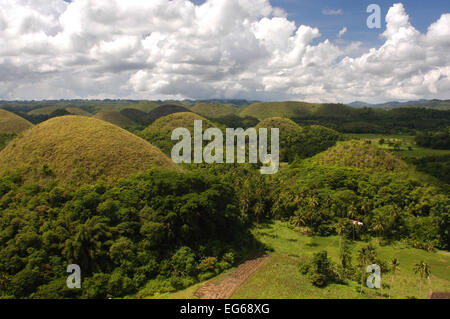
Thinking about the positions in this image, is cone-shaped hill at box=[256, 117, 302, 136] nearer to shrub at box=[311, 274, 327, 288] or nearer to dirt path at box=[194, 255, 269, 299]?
dirt path at box=[194, 255, 269, 299]

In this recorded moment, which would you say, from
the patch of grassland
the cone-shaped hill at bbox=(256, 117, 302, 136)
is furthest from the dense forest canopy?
the cone-shaped hill at bbox=(256, 117, 302, 136)

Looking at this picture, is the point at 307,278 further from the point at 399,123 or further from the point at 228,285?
the point at 399,123

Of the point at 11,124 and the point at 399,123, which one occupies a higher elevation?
the point at 399,123

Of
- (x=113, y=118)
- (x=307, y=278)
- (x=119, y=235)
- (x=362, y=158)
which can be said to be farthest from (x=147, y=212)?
(x=113, y=118)

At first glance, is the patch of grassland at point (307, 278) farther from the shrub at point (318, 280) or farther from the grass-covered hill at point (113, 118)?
the grass-covered hill at point (113, 118)

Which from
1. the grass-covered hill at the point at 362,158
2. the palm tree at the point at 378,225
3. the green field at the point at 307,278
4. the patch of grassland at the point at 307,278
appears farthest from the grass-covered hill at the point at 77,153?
the grass-covered hill at the point at 362,158

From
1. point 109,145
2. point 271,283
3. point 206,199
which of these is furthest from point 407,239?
point 109,145

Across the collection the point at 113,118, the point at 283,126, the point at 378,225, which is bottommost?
the point at 378,225
